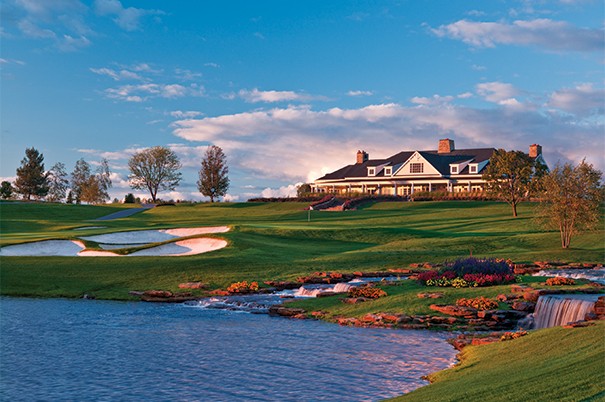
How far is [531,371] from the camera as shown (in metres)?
13.7

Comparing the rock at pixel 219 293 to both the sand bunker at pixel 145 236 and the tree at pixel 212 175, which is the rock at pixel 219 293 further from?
the tree at pixel 212 175

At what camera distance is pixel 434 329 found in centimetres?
2212

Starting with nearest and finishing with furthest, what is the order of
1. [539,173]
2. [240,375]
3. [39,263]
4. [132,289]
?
[240,375] → [132,289] → [39,263] → [539,173]

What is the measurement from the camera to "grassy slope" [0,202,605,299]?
33.2 meters

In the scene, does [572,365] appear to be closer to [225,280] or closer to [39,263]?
[225,280]

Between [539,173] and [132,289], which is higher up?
[539,173]

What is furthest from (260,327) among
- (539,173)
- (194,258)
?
(539,173)

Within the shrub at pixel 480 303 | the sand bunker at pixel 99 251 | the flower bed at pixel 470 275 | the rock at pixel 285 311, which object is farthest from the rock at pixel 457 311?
the sand bunker at pixel 99 251

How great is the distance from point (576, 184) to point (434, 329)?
2640 cm

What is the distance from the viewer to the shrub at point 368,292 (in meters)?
26.6

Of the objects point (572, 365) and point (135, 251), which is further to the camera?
point (135, 251)

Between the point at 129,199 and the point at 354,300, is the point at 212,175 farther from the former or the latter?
the point at 354,300

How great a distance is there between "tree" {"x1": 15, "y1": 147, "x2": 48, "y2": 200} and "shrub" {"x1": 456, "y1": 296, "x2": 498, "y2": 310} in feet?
392

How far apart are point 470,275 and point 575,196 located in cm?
2004
